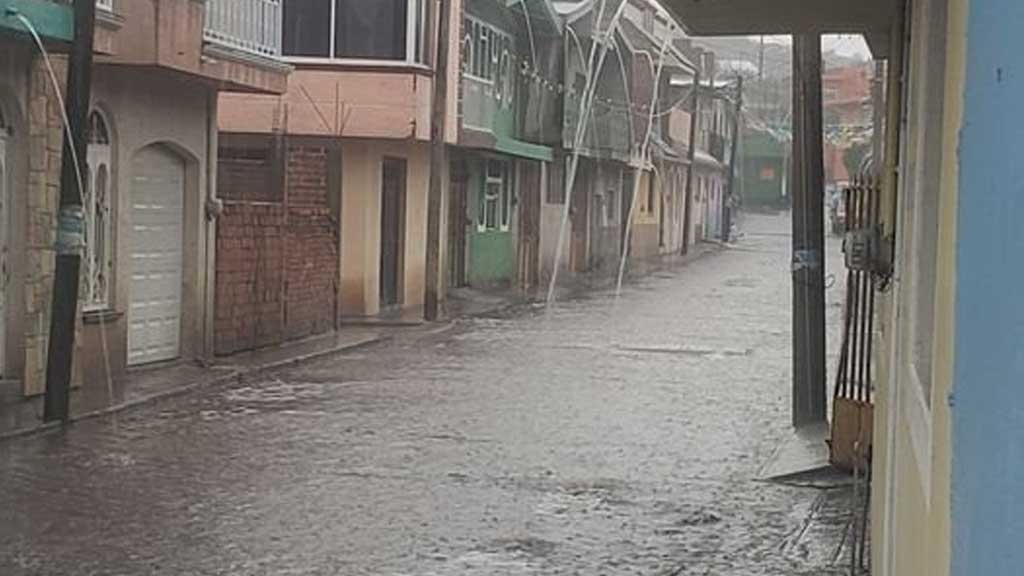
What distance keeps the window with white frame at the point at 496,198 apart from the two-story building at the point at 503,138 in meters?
0.02

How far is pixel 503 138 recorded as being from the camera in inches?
1249

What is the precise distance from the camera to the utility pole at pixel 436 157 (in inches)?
975

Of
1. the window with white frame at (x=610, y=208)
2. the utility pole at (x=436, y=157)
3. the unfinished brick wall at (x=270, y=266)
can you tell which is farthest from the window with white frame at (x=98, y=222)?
the window with white frame at (x=610, y=208)

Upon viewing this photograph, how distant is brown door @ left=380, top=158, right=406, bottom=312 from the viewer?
27703 millimetres

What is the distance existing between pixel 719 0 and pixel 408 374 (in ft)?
37.0

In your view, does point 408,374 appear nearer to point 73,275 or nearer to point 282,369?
point 282,369

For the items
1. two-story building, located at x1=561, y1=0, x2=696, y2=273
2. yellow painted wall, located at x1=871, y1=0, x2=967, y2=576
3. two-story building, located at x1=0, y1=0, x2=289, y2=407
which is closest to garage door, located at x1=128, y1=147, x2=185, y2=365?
two-story building, located at x1=0, y1=0, x2=289, y2=407

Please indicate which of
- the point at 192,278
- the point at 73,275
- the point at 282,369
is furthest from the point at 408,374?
the point at 73,275

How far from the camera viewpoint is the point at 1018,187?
1.76 meters

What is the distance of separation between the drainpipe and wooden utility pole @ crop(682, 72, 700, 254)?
29731mm

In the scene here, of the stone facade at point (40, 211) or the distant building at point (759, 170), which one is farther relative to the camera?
the distant building at point (759, 170)

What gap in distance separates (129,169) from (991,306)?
50.0 ft

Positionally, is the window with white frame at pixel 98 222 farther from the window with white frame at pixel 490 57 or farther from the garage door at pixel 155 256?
the window with white frame at pixel 490 57

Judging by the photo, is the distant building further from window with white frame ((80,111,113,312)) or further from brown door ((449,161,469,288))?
window with white frame ((80,111,113,312))
